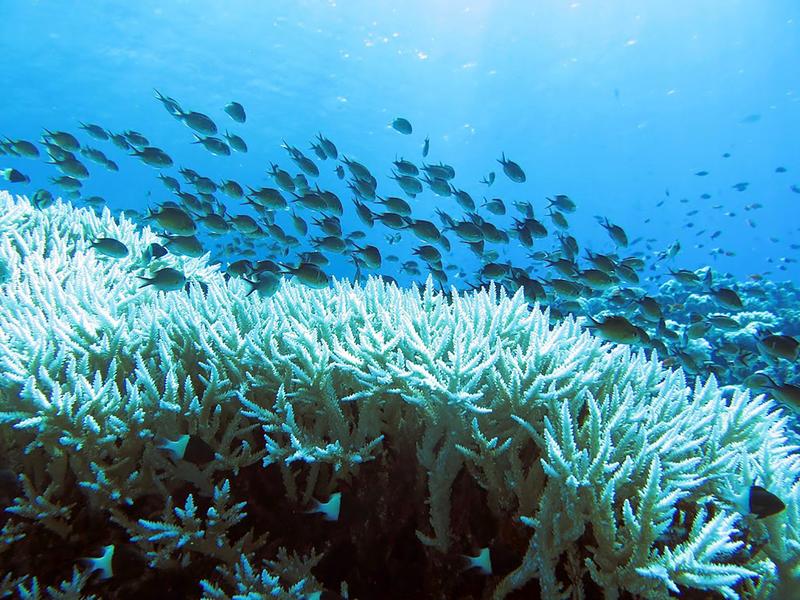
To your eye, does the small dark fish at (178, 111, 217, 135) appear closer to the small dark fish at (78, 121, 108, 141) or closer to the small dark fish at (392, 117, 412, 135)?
the small dark fish at (78, 121, 108, 141)

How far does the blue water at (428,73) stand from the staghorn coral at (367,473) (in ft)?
67.6

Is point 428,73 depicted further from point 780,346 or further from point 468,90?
point 780,346

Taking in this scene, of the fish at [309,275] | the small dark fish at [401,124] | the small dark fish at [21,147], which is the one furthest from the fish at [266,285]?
the small dark fish at [401,124]

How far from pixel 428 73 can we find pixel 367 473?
5071 cm

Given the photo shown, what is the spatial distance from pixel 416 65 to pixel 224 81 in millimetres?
18414

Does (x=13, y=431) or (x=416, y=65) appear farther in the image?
(x=416, y=65)

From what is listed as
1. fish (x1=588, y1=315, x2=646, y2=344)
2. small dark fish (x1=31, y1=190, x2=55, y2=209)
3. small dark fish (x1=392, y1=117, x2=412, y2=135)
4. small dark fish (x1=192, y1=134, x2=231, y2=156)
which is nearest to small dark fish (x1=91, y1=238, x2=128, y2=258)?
small dark fish (x1=31, y1=190, x2=55, y2=209)

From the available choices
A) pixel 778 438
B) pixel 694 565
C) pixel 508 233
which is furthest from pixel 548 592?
pixel 508 233

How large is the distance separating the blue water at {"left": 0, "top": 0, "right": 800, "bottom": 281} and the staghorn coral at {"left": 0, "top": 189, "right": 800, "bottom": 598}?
2060 centimetres

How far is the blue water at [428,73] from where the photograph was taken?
35.9m

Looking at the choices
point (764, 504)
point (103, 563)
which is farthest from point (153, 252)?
point (764, 504)

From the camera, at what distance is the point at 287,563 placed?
212 cm

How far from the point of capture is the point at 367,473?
2457mm

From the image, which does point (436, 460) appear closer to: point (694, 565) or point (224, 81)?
point (694, 565)
